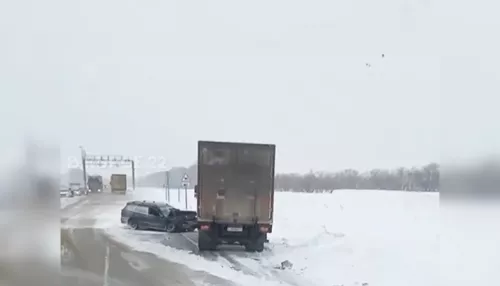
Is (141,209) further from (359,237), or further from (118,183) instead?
(359,237)

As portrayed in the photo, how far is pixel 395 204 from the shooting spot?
2625 mm

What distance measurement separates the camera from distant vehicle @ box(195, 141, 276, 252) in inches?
104

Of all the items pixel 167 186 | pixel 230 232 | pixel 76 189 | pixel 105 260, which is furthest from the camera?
pixel 230 232

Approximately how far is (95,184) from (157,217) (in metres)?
0.44

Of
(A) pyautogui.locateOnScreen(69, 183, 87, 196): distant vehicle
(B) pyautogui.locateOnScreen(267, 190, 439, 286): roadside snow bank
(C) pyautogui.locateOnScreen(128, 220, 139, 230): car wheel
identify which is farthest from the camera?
(C) pyautogui.locateOnScreen(128, 220, 139, 230): car wheel

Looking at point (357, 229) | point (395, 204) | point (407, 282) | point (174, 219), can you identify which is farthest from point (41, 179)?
point (407, 282)

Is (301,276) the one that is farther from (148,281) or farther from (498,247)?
(498,247)

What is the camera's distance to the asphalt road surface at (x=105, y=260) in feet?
8.32

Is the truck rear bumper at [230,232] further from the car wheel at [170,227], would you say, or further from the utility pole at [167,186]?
the utility pole at [167,186]

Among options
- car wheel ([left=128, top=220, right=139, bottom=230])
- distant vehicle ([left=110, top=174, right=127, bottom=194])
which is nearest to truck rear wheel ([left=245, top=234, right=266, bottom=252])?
car wheel ([left=128, top=220, right=139, bottom=230])

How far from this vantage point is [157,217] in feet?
8.93

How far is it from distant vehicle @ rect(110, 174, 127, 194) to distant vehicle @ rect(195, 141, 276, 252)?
1.42ft

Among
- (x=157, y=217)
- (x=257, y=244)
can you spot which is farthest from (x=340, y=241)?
(x=157, y=217)

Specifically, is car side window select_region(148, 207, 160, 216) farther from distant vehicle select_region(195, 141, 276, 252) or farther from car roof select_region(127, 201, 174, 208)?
distant vehicle select_region(195, 141, 276, 252)
